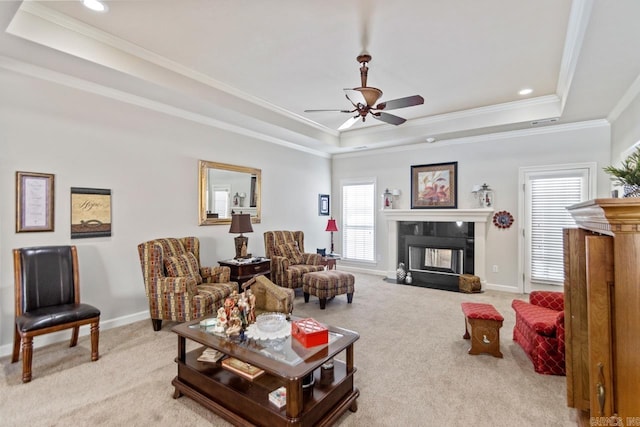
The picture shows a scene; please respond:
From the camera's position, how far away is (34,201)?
10.4 feet

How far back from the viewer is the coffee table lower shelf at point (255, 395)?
1872 mm

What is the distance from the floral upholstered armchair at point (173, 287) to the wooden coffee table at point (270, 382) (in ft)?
3.76

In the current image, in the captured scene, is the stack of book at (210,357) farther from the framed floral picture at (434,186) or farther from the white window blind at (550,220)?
the white window blind at (550,220)

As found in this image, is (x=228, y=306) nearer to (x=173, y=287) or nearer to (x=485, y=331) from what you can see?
(x=173, y=287)

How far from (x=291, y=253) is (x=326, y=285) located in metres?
1.25

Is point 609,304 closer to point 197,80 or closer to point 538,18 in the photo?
point 538,18

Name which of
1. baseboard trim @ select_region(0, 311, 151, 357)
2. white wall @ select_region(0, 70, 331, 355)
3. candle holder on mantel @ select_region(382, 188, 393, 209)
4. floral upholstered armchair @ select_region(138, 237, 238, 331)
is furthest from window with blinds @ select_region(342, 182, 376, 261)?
baseboard trim @ select_region(0, 311, 151, 357)

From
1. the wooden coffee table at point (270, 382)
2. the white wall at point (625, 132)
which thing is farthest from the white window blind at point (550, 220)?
the wooden coffee table at point (270, 382)

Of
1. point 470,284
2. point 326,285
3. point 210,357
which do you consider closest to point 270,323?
point 210,357

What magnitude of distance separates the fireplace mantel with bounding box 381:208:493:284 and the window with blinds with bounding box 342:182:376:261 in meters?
0.44

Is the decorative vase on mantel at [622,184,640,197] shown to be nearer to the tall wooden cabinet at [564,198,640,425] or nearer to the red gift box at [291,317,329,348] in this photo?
the tall wooden cabinet at [564,198,640,425]

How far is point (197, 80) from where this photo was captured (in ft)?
12.9

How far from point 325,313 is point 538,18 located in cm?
388

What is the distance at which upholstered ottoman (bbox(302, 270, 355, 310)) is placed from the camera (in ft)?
14.7
